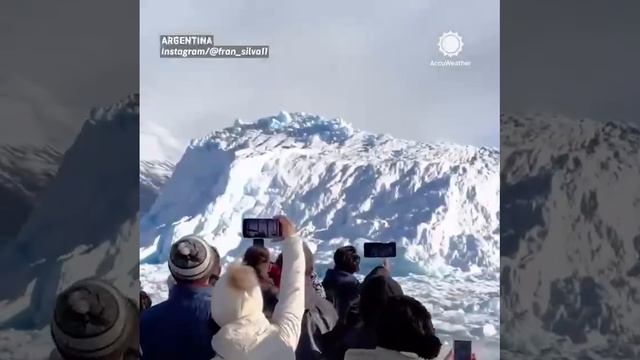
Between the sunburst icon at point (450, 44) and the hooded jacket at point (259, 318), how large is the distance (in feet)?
3.02

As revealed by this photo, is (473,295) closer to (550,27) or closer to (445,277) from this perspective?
(445,277)

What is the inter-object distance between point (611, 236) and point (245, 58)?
61.4 inches

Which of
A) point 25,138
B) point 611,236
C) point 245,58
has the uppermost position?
point 245,58

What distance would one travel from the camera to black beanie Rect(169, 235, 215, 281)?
408 cm

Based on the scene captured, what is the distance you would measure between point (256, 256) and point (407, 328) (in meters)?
0.66

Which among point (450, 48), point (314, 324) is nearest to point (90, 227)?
point (314, 324)

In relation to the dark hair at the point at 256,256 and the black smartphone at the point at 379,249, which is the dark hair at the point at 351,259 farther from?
the dark hair at the point at 256,256

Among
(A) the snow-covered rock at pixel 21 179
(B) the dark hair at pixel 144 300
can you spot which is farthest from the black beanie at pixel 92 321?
(A) the snow-covered rock at pixel 21 179

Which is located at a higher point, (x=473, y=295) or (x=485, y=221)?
(x=485, y=221)

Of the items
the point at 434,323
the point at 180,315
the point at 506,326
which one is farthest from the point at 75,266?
the point at 506,326

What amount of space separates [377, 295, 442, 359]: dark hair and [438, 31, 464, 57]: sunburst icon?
0.95 meters

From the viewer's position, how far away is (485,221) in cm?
410

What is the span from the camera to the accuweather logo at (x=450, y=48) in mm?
4082

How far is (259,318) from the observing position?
3932mm
